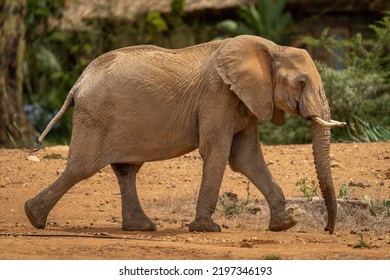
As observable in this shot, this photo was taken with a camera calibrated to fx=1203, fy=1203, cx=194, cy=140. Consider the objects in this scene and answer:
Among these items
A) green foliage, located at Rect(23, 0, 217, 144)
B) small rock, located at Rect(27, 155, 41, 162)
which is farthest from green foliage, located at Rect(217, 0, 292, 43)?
small rock, located at Rect(27, 155, 41, 162)

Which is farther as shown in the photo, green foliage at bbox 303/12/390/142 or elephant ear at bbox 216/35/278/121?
green foliage at bbox 303/12/390/142

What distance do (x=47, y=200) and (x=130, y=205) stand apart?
32.7 inches

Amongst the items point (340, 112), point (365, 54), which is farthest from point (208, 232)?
point (365, 54)

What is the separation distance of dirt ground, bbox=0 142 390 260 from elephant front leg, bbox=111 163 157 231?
0.71 feet

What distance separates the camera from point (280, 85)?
11.2m

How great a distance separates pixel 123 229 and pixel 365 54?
8.33 meters

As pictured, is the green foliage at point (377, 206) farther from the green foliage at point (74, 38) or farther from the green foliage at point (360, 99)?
the green foliage at point (74, 38)

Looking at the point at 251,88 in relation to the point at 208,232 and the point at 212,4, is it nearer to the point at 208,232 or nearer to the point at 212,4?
the point at 208,232

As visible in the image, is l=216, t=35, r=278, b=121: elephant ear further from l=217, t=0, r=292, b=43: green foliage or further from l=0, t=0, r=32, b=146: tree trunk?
l=217, t=0, r=292, b=43: green foliage

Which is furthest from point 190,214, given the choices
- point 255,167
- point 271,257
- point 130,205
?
point 271,257

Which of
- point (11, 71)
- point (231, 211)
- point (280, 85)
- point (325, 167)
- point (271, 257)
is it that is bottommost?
point (231, 211)

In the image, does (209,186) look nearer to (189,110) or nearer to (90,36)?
(189,110)

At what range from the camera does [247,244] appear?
10023 millimetres

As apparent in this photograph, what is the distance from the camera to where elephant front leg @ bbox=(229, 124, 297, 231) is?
37.4 feet
